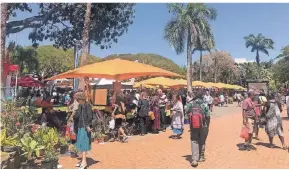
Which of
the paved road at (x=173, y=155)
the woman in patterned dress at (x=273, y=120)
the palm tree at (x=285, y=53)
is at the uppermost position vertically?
the palm tree at (x=285, y=53)

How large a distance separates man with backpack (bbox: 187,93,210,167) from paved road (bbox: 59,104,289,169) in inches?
9.0

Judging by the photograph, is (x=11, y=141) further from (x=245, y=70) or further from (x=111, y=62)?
(x=245, y=70)

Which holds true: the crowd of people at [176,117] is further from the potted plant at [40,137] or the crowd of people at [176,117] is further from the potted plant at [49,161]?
the potted plant at [40,137]

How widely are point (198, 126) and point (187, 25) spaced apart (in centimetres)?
2432

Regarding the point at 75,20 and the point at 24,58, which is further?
the point at 24,58

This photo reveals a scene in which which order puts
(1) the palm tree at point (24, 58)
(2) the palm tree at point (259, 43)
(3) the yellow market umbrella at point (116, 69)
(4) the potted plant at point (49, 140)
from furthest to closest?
(2) the palm tree at point (259, 43), (1) the palm tree at point (24, 58), (3) the yellow market umbrella at point (116, 69), (4) the potted plant at point (49, 140)

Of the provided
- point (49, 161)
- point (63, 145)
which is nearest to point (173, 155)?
point (63, 145)

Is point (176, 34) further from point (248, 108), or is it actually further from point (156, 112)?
point (248, 108)

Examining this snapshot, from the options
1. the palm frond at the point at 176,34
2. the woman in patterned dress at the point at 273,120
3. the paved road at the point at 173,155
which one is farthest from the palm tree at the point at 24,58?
the woman in patterned dress at the point at 273,120

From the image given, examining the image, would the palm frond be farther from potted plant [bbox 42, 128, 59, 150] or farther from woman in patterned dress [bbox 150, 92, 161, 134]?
potted plant [bbox 42, 128, 59, 150]

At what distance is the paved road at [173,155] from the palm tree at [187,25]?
20923 millimetres

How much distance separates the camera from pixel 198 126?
7141 millimetres

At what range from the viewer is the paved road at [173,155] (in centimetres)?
716

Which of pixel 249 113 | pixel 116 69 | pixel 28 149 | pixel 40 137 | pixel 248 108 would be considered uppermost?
pixel 116 69
